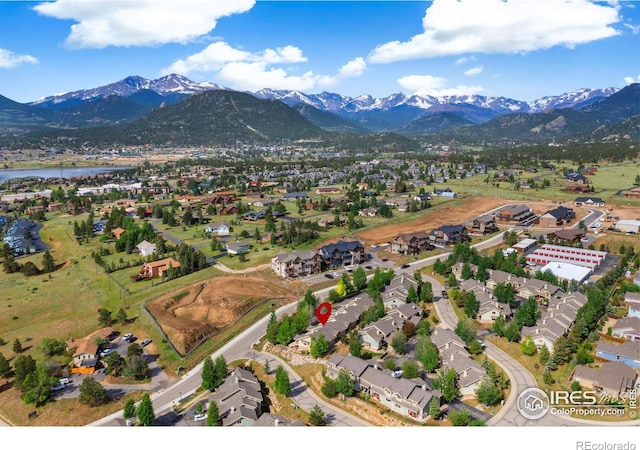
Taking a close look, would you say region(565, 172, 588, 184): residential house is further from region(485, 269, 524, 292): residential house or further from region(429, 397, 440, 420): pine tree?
region(429, 397, 440, 420): pine tree

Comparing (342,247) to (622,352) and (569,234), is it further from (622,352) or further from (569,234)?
(569,234)

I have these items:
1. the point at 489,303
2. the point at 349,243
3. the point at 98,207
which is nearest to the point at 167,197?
the point at 98,207

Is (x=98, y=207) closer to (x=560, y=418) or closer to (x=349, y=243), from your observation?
(x=349, y=243)

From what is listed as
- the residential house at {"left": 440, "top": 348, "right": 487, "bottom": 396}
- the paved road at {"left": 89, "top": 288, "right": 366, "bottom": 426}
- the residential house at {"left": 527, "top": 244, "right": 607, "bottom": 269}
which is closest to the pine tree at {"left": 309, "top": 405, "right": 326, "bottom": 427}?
the paved road at {"left": 89, "top": 288, "right": 366, "bottom": 426}

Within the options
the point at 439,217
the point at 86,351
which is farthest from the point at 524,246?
the point at 86,351

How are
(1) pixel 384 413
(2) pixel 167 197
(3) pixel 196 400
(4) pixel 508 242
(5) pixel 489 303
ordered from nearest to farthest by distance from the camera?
(1) pixel 384 413 < (3) pixel 196 400 < (5) pixel 489 303 < (4) pixel 508 242 < (2) pixel 167 197
